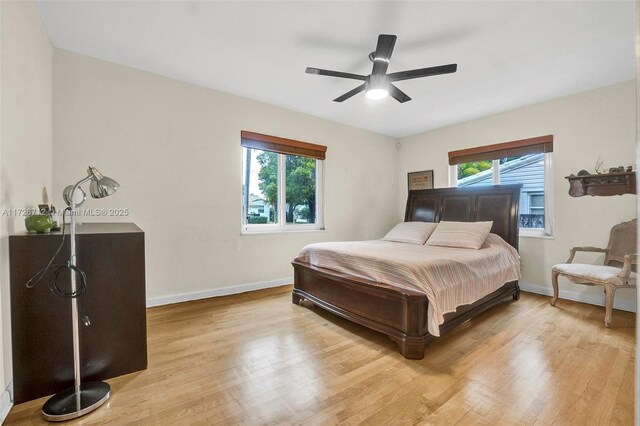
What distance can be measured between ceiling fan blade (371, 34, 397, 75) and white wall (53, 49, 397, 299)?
1.90 m

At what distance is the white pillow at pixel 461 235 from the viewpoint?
3.10 metres

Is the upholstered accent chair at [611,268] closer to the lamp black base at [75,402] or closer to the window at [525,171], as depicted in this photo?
the window at [525,171]

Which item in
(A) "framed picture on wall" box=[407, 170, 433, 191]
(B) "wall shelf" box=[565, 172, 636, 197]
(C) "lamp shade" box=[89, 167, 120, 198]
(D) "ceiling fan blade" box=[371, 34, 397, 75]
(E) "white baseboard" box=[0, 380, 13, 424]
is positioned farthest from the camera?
(A) "framed picture on wall" box=[407, 170, 433, 191]

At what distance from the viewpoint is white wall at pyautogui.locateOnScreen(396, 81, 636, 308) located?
2971mm

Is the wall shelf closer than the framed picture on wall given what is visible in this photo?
Yes

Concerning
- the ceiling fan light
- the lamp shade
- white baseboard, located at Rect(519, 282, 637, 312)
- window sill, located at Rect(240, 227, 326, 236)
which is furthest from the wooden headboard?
the lamp shade

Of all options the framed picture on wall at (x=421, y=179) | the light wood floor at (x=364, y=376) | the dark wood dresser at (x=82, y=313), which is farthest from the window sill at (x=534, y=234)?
the dark wood dresser at (x=82, y=313)

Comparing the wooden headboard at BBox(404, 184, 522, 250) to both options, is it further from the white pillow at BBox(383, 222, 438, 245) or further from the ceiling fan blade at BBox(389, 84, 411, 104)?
the ceiling fan blade at BBox(389, 84, 411, 104)

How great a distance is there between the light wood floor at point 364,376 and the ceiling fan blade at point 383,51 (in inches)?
86.7

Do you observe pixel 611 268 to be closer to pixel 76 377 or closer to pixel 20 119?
pixel 76 377

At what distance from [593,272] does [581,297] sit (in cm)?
81

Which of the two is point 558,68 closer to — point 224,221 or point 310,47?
point 310,47

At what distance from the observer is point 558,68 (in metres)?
2.72

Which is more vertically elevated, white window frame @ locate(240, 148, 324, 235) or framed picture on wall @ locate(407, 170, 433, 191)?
framed picture on wall @ locate(407, 170, 433, 191)
